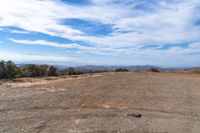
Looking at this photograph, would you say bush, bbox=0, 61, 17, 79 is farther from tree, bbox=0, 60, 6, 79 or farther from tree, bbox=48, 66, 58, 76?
tree, bbox=48, 66, 58, 76

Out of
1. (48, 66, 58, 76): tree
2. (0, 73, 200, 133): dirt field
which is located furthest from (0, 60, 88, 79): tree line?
(0, 73, 200, 133): dirt field

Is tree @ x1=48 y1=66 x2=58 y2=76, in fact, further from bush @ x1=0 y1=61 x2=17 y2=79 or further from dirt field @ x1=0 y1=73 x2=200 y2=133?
dirt field @ x1=0 y1=73 x2=200 y2=133

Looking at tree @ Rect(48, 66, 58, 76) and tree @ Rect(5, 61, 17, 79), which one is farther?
tree @ Rect(48, 66, 58, 76)

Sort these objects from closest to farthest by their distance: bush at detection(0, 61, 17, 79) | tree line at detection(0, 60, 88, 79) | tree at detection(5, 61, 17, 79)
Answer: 1. bush at detection(0, 61, 17, 79)
2. tree line at detection(0, 60, 88, 79)
3. tree at detection(5, 61, 17, 79)

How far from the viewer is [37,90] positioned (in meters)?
14.6

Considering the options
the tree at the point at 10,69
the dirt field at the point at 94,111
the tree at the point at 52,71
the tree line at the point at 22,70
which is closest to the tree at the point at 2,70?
the tree line at the point at 22,70

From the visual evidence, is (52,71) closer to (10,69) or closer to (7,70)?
(10,69)

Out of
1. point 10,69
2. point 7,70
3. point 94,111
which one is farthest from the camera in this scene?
point 10,69

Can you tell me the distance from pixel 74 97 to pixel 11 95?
2591mm

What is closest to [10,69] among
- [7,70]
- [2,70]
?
[7,70]

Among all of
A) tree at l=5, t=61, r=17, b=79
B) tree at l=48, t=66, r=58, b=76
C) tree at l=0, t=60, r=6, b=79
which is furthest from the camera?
tree at l=48, t=66, r=58, b=76

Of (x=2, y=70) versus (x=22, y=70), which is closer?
(x=2, y=70)

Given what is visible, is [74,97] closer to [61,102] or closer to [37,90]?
[61,102]

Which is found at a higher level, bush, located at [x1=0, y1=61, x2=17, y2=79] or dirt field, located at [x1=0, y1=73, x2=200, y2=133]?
bush, located at [x1=0, y1=61, x2=17, y2=79]
